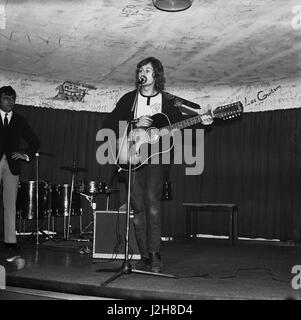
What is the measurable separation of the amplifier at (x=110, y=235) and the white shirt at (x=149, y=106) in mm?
1524

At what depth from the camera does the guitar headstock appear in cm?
344

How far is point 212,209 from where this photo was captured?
6.80m

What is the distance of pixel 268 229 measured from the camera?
279 inches

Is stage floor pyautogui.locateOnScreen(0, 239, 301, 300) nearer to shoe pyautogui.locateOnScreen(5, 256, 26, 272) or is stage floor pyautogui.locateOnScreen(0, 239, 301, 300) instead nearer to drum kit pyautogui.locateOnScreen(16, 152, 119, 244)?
shoe pyautogui.locateOnScreen(5, 256, 26, 272)

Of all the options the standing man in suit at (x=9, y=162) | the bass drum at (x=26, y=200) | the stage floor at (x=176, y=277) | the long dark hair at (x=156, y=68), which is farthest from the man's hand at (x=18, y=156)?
the long dark hair at (x=156, y=68)

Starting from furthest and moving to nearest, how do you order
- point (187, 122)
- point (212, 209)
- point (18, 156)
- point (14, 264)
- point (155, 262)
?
point (212, 209)
point (18, 156)
point (14, 264)
point (187, 122)
point (155, 262)

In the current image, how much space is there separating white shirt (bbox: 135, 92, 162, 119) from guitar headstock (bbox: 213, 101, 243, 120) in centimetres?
51

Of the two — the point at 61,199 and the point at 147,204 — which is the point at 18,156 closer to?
the point at 61,199

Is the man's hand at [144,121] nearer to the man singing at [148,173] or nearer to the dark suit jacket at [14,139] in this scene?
the man singing at [148,173]

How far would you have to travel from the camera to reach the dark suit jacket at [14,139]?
4992 mm

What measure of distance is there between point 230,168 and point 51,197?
3.46 meters
